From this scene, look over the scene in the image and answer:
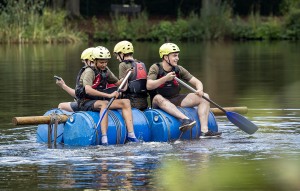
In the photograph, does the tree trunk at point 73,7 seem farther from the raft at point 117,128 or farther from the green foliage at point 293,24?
the raft at point 117,128

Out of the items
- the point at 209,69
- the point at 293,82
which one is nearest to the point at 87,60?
the point at 293,82

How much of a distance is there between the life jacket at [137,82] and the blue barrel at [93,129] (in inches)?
22.3

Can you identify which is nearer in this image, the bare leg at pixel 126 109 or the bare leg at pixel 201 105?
the bare leg at pixel 126 109

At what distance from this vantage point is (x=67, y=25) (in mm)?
52875

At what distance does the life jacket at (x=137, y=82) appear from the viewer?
653 inches

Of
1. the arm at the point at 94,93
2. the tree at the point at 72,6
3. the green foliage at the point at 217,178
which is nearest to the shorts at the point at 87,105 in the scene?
the arm at the point at 94,93

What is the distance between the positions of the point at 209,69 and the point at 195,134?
629 inches

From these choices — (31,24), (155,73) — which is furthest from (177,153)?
(31,24)

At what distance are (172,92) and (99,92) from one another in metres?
1.56

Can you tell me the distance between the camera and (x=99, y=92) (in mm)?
15906

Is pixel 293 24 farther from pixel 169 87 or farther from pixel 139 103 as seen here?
pixel 139 103

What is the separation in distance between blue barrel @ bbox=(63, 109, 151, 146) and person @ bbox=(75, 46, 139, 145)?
0.09 m

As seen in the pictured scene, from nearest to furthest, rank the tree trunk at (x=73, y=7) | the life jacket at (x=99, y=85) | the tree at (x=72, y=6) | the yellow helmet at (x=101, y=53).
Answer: the yellow helmet at (x=101, y=53), the life jacket at (x=99, y=85), the tree at (x=72, y=6), the tree trunk at (x=73, y=7)

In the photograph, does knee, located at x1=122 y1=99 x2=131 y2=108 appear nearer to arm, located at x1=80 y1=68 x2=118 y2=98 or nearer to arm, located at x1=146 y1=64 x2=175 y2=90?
arm, located at x1=80 y1=68 x2=118 y2=98
